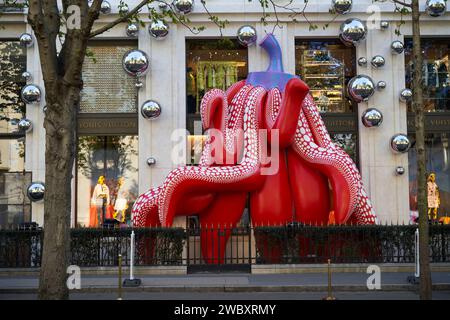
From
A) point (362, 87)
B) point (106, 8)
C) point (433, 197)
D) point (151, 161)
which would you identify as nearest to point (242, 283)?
point (151, 161)

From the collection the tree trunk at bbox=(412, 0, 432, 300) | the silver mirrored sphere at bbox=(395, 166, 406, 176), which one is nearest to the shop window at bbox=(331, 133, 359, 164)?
the silver mirrored sphere at bbox=(395, 166, 406, 176)

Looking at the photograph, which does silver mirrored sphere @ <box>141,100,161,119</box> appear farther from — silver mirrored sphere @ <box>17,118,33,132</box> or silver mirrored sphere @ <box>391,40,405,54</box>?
silver mirrored sphere @ <box>391,40,405,54</box>

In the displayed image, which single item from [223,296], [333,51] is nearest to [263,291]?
[223,296]

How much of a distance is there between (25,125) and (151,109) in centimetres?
415

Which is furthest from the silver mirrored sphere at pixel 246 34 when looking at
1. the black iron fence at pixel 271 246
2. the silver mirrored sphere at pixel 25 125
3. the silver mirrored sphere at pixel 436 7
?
the silver mirrored sphere at pixel 25 125

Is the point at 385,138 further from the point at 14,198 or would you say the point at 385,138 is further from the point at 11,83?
the point at 11,83

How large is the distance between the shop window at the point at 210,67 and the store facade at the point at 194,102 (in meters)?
0.04

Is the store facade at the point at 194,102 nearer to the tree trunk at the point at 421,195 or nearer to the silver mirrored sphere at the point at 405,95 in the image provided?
the silver mirrored sphere at the point at 405,95

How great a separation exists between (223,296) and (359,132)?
10.0 meters

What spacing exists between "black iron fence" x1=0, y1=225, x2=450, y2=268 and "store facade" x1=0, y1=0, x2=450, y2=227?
155 inches

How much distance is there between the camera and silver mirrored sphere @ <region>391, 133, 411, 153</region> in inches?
760
